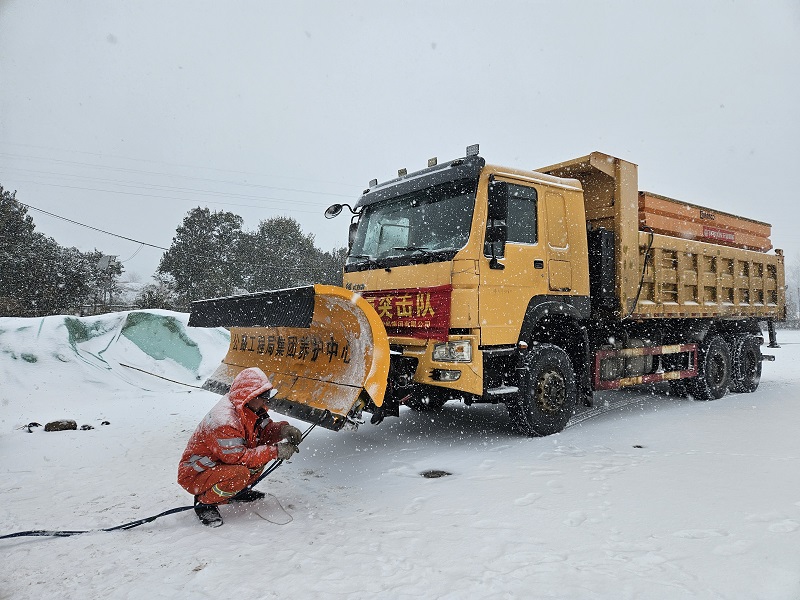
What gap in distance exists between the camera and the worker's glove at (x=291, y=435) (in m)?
3.82

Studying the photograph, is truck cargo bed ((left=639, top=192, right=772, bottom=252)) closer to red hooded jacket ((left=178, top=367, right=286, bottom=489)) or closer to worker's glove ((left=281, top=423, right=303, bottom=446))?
worker's glove ((left=281, top=423, right=303, bottom=446))

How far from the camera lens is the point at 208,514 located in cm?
355

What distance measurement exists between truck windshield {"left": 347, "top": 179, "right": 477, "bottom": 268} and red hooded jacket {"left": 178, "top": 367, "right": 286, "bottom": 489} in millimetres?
2196

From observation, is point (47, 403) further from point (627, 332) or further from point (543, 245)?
point (627, 332)

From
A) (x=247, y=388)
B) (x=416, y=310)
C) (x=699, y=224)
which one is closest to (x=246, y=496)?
(x=247, y=388)

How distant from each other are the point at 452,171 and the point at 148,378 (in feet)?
22.9

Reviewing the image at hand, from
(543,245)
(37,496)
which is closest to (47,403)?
(37,496)

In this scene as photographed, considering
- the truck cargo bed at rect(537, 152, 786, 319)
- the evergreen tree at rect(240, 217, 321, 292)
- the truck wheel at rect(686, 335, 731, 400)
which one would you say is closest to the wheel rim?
the truck cargo bed at rect(537, 152, 786, 319)

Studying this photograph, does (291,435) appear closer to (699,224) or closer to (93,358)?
(93,358)

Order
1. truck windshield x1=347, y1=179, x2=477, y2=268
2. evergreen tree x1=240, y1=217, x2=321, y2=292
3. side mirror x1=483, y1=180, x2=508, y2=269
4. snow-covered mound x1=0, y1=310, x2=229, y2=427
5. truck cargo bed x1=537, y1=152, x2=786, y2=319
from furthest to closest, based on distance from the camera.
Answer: evergreen tree x1=240, y1=217, x2=321, y2=292
snow-covered mound x1=0, y1=310, x2=229, y2=427
truck cargo bed x1=537, y1=152, x2=786, y2=319
truck windshield x1=347, y1=179, x2=477, y2=268
side mirror x1=483, y1=180, x2=508, y2=269

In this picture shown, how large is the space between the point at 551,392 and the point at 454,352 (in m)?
1.59

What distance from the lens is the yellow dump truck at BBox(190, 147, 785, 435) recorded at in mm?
4711

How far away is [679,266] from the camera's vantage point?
737cm

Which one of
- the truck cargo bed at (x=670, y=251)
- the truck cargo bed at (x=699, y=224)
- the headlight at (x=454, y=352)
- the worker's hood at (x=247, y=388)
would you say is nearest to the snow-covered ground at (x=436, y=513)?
the worker's hood at (x=247, y=388)
